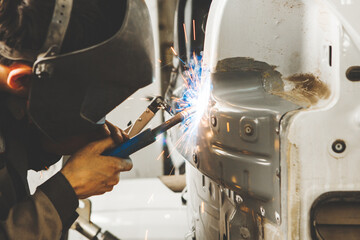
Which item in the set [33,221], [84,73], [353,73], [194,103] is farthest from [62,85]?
[353,73]

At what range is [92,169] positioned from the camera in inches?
60.1

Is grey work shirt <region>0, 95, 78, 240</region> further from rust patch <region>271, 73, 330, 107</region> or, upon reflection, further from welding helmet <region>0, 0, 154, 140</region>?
rust patch <region>271, 73, 330, 107</region>

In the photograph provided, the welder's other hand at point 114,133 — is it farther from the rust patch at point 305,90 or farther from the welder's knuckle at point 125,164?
the rust patch at point 305,90

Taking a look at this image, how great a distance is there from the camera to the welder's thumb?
1.58 m

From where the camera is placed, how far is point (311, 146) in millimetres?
1200

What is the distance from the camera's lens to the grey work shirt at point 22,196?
1.37 meters

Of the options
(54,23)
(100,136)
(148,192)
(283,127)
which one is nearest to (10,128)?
(100,136)

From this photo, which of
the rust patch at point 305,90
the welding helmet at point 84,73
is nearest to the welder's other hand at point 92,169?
the welding helmet at point 84,73

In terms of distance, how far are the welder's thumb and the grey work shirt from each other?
0.19 m

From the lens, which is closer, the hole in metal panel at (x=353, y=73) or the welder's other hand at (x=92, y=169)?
the hole in metal panel at (x=353, y=73)

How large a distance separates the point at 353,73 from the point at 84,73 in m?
0.98

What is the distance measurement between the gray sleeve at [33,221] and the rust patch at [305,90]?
1.03 m

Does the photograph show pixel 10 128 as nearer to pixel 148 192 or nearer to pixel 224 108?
pixel 224 108

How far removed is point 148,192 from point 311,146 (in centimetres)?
294
